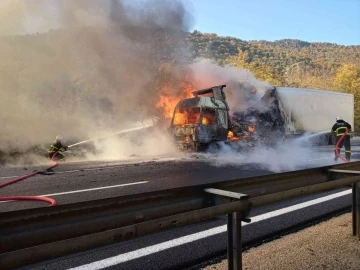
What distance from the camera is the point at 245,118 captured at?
49.6 feet

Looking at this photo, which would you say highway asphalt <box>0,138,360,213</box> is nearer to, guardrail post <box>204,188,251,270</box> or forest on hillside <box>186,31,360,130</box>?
guardrail post <box>204,188,251,270</box>

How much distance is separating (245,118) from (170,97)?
4.55 m

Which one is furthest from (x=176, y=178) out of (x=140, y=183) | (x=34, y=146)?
(x=34, y=146)

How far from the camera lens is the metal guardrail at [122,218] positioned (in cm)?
171

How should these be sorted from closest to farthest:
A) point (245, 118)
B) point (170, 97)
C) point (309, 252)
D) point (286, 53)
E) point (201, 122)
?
point (309, 252) → point (201, 122) → point (245, 118) → point (170, 97) → point (286, 53)

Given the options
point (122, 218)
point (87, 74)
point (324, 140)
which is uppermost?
point (87, 74)

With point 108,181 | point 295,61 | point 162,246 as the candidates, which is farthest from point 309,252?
point 295,61

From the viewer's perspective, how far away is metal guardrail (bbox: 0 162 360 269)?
5.60 feet

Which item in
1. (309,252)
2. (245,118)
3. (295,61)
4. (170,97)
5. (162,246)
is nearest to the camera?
(309,252)

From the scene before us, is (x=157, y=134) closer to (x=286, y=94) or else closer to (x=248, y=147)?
(x=248, y=147)

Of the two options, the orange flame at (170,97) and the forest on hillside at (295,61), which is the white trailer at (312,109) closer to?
the orange flame at (170,97)

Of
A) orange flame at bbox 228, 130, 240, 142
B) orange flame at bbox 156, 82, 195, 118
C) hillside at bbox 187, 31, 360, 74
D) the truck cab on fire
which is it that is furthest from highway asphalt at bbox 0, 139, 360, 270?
hillside at bbox 187, 31, 360, 74

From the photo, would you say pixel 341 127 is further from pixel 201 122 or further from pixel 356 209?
pixel 356 209

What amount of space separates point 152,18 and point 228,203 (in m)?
19.1
